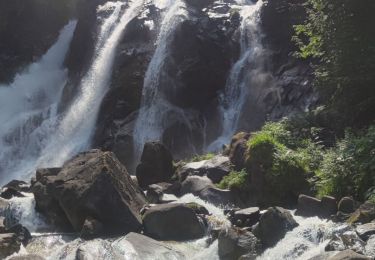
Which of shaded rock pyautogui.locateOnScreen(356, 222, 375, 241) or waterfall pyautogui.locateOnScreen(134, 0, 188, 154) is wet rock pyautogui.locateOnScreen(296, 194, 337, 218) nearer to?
shaded rock pyautogui.locateOnScreen(356, 222, 375, 241)

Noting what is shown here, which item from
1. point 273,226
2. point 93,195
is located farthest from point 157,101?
point 273,226

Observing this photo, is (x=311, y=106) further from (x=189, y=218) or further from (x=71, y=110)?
(x=71, y=110)

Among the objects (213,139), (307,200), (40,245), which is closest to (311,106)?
(213,139)

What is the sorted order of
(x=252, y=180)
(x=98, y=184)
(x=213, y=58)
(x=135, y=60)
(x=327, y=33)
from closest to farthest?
1. (x=98, y=184)
2. (x=252, y=180)
3. (x=327, y=33)
4. (x=213, y=58)
5. (x=135, y=60)

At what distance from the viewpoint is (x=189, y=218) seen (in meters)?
12.3

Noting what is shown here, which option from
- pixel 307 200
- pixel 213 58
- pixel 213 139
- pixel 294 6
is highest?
pixel 294 6

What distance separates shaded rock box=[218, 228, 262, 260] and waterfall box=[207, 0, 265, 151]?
1401cm

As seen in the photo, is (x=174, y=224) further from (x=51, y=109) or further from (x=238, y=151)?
(x=51, y=109)

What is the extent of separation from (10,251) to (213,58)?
19.2 meters

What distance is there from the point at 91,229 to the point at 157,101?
16.1 m

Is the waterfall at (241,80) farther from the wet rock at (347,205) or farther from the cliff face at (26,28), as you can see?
the cliff face at (26,28)

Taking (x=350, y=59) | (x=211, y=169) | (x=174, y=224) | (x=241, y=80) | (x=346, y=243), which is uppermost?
(x=350, y=59)

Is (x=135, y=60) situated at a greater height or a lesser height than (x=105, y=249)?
greater

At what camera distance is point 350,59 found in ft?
50.0
